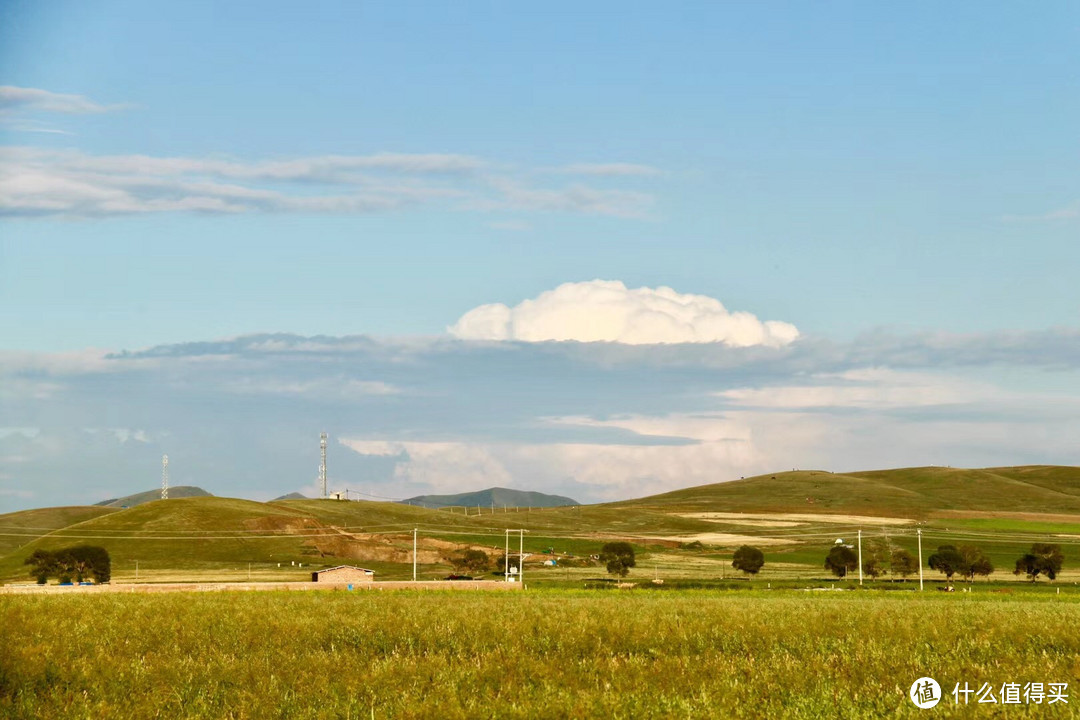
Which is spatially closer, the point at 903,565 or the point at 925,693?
the point at 925,693

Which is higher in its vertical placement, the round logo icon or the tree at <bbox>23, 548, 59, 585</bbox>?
A: the round logo icon

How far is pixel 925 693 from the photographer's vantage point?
82.4 ft

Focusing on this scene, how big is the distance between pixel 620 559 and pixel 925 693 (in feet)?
486

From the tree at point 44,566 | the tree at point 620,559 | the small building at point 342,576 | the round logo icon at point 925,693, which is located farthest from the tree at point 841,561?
the round logo icon at point 925,693

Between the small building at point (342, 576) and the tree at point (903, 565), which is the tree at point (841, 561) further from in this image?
the small building at point (342, 576)

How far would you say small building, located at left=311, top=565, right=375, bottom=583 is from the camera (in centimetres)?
14488

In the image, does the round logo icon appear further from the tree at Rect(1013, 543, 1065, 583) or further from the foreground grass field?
the tree at Rect(1013, 543, 1065, 583)

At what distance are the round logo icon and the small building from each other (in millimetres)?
125293

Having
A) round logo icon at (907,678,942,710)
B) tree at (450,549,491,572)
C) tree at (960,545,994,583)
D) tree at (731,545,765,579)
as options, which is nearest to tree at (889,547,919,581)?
tree at (960,545,994,583)

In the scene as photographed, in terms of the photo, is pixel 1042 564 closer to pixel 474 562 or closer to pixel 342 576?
pixel 474 562

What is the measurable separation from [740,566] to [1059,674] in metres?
145

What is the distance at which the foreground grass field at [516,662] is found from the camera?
24.7 meters

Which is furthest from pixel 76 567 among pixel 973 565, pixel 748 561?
pixel 973 565

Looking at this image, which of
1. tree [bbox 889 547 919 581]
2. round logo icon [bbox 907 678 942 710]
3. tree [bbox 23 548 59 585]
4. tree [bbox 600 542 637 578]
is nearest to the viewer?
round logo icon [bbox 907 678 942 710]
